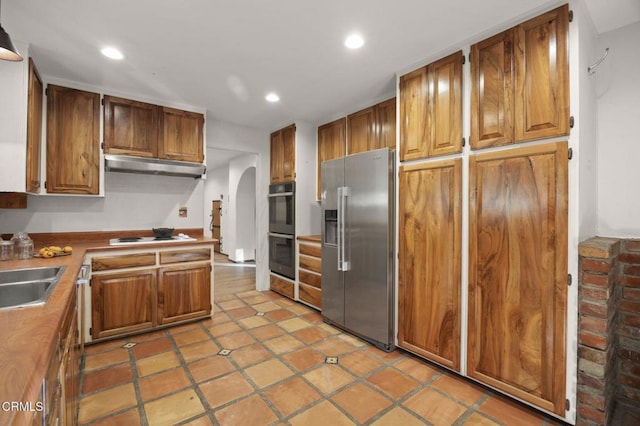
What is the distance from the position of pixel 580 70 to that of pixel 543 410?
206 cm

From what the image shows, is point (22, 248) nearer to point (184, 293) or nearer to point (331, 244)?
point (184, 293)

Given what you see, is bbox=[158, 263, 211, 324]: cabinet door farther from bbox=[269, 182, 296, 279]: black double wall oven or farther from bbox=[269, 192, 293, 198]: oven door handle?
bbox=[269, 192, 293, 198]: oven door handle

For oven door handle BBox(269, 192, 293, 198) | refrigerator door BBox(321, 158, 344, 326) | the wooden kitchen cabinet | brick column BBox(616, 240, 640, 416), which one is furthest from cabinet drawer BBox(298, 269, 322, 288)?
brick column BBox(616, 240, 640, 416)

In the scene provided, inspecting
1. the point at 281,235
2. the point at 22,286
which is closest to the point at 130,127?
the point at 22,286

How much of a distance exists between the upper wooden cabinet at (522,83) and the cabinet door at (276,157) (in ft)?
9.23

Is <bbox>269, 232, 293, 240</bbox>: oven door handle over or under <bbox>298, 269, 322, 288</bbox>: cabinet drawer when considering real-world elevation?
over

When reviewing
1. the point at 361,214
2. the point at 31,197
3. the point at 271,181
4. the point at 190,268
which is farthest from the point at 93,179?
the point at 361,214

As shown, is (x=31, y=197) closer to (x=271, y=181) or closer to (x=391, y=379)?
(x=271, y=181)

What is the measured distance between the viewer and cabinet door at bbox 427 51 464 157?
224 cm

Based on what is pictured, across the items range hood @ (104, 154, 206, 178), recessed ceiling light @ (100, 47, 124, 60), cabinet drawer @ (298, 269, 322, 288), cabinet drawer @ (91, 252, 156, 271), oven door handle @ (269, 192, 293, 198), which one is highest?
recessed ceiling light @ (100, 47, 124, 60)

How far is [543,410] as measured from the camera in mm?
1836

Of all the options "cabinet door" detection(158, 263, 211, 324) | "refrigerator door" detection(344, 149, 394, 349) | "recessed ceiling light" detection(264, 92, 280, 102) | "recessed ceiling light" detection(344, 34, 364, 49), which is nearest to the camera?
"recessed ceiling light" detection(344, 34, 364, 49)

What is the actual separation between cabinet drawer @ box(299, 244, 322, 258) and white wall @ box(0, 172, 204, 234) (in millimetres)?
1391

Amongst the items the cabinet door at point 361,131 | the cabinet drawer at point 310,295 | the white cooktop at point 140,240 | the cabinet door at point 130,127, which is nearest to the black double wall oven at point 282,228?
the cabinet drawer at point 310,295
